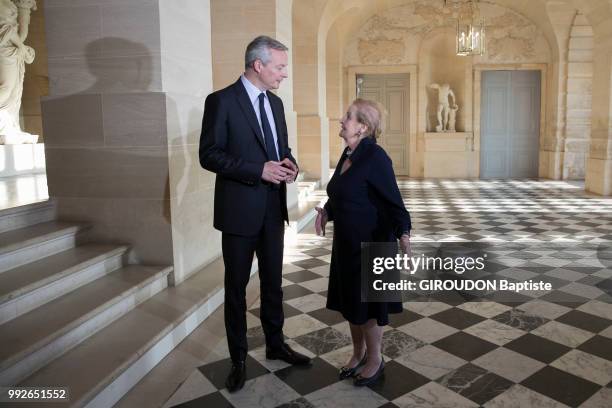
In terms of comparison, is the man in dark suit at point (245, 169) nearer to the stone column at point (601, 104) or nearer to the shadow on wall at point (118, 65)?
the shadow on wall at point (118, 65)

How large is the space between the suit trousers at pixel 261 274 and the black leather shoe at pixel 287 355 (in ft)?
0.12

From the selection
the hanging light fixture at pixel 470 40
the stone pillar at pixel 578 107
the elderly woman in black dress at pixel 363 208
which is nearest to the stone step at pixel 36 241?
the elderly woman in black dress at pixel 363 208

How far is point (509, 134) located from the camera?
15.5m

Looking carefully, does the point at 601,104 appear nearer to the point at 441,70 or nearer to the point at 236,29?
the point at 441,70

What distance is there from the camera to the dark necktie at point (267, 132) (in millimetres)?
2994

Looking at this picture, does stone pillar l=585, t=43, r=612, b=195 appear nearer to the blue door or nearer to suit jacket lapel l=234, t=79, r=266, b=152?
the blue door

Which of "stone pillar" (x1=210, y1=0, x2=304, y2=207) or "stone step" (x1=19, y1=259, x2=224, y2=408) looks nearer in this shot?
"stone step" (x1=19, y1=259, x2=224, y2=408)

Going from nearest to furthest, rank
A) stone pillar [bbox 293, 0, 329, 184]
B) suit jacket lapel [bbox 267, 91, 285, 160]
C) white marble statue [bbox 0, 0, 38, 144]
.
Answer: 1. suit jacket lapel [bbox 267, 91, 285, 160]
2. white marble statue [bbox 0, 0, 38, 144]
3. stone pillar [bbox 293, 0, 329, 184]

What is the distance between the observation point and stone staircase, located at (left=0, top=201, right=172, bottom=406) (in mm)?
2592

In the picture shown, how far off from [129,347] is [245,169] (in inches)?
47.4

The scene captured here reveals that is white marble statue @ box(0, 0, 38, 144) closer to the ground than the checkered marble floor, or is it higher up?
higher up

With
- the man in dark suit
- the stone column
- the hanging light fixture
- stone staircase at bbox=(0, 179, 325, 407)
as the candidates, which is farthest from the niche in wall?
the man in dark suit

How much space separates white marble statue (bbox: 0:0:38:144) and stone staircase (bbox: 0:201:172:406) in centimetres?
457

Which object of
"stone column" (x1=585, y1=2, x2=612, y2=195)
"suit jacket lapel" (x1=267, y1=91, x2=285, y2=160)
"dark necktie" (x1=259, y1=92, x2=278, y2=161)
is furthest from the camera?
"stone column" (x1=585, y1=2, x2=612, y2=195)
